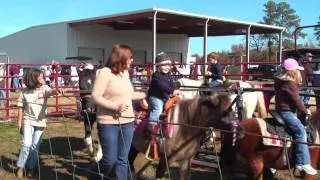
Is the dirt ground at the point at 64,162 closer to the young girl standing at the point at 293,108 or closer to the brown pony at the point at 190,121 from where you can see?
the brown pony at the point at 190,121

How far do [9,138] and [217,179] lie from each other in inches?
207

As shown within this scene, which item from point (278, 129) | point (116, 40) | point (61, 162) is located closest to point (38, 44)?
point (116, 40)

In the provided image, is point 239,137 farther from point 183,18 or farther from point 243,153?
point 183,18

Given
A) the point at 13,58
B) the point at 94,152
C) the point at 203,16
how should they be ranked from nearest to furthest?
the point at 94,152 < the point at 203,16 < the point at 13,58

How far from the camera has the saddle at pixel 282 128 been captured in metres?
5.69

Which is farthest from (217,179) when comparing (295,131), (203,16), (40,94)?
(203,16)

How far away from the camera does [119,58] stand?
468cm

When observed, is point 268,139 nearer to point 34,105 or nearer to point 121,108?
point 121,108

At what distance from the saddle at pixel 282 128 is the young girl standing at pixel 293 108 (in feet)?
0.19

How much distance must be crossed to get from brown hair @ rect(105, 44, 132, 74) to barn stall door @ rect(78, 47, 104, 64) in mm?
26640

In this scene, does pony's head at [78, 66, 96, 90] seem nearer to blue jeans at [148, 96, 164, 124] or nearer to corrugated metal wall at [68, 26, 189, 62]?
blue jeans at [148, 96, 164, 124]

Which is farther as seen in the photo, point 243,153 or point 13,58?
point 13,58

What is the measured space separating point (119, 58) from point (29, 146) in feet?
9.51

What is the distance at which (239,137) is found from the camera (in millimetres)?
5895
